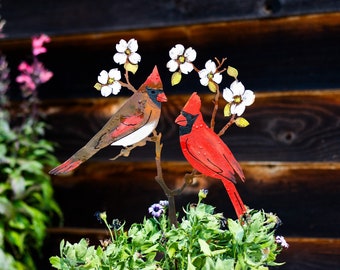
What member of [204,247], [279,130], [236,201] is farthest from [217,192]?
[204,247]

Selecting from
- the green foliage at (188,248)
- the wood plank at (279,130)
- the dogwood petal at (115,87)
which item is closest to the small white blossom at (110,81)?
the dogwood petal at (115,87)

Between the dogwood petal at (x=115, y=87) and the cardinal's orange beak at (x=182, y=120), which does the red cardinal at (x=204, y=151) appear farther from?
the dogwood petal at (x=115, y=87)

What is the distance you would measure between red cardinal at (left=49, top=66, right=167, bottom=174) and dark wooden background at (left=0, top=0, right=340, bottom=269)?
2.81 feet

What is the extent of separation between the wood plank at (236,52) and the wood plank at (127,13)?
23mm

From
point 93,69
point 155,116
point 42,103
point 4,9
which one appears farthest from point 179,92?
point 155,116

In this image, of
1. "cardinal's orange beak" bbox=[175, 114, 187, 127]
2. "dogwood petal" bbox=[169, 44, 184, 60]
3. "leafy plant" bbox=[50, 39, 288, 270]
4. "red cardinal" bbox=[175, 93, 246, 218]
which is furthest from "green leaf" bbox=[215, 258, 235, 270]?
"dogwood petal" bbox=[169, 44, 184, 60]

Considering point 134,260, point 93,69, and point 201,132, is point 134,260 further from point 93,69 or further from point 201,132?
point 93,69

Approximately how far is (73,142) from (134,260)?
117 cm

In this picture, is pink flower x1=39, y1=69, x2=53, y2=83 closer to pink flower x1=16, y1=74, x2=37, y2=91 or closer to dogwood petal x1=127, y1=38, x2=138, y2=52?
pink flower x1=16, y1=74, x2=37, y2=91

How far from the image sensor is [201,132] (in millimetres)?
949

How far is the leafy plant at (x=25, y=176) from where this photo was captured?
6.09ft

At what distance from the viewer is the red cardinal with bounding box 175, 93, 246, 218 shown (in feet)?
3.07

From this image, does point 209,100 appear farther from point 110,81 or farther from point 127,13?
point 110,81

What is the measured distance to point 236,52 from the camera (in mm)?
1800
